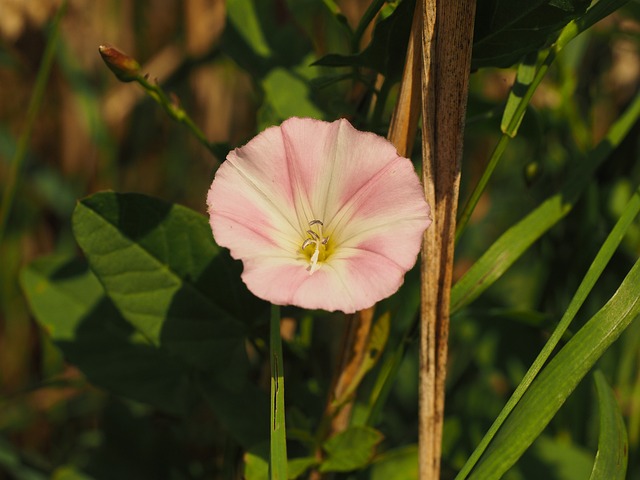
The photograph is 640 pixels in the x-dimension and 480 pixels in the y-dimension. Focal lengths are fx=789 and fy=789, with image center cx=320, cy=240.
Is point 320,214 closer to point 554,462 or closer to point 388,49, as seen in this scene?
point 388,49

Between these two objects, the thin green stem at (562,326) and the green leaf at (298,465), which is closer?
the thin green stem at (562,326)

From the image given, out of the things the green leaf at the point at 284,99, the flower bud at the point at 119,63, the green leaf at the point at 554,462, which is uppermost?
the green leaf at the point at 284,99

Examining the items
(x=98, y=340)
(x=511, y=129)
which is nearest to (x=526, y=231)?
(x=511, y=129)

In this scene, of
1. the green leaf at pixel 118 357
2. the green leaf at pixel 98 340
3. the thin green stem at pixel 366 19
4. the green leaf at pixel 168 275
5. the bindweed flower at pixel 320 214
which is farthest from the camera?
the green leaf at pixel 98 340

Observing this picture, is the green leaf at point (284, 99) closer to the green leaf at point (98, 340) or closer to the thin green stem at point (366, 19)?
the thin green stem at point (366, 19)

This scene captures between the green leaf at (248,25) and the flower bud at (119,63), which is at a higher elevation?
the green leaf at (248,25)

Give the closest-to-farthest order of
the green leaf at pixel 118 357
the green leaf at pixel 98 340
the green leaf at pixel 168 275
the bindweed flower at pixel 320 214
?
the bindweed flower at pixel 320 214 → the green leaf at pixel 168 275 → the green leaf at pixel 118 357 → the green leaf at pixel 98 340

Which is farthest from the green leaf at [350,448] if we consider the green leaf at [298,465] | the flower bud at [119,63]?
the flower bud at [119,63]

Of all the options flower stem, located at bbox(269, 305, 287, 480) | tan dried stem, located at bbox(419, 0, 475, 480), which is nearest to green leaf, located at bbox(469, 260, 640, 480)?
tan dried stem, located at bbox(419, 0, 475, 480)
